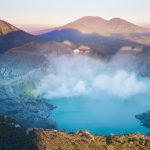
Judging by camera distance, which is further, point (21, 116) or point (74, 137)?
point (21, 116)

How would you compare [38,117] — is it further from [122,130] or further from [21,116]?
[122,130]

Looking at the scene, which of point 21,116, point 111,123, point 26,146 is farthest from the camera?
point 111,123

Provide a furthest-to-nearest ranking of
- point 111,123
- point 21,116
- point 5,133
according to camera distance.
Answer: point 111,123 → point 21,116 → point 5,133

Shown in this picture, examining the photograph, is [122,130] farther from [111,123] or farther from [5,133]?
[5,133]

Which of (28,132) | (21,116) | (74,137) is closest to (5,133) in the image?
(28,132)

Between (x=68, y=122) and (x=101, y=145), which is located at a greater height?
(x=101, y=145)

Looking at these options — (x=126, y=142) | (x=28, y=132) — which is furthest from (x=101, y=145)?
(x=28, y=132)
